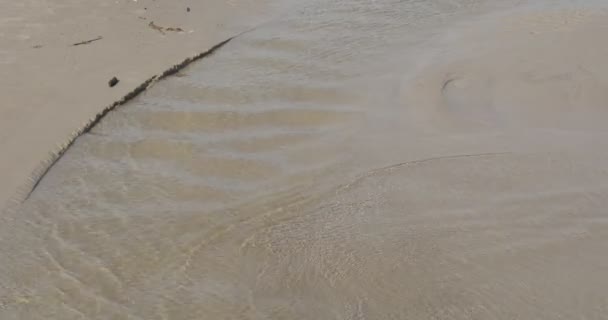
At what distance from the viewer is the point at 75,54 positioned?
5.30 m

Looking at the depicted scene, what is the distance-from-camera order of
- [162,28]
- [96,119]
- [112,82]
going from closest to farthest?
1. [96,119]
2. [112,82]
3. [162,28]

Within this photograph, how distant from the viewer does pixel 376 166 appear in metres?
3.84

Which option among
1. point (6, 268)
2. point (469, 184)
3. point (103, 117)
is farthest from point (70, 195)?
point (469, 184)

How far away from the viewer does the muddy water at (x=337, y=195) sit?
289 centimetres

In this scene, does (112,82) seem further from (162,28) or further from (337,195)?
(337,195)

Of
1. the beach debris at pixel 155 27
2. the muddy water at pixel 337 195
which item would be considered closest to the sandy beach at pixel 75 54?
the beach debris at pixel 155 27

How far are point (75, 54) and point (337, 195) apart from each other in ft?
9.75

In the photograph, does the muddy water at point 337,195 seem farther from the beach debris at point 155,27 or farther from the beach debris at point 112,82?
the beach debris at point 155,27

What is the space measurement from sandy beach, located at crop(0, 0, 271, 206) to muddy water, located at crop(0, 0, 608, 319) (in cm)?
26

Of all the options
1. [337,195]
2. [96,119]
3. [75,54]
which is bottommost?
[337,195]

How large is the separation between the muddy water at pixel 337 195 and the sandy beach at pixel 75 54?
0.84 ft

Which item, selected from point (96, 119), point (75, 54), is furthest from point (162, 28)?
point (96, 119)

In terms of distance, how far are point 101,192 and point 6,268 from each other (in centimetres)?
72

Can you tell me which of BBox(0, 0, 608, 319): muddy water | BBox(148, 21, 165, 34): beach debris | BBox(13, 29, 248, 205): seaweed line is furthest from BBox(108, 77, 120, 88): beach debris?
BBox(148, 21, 165, 34): beach debris
